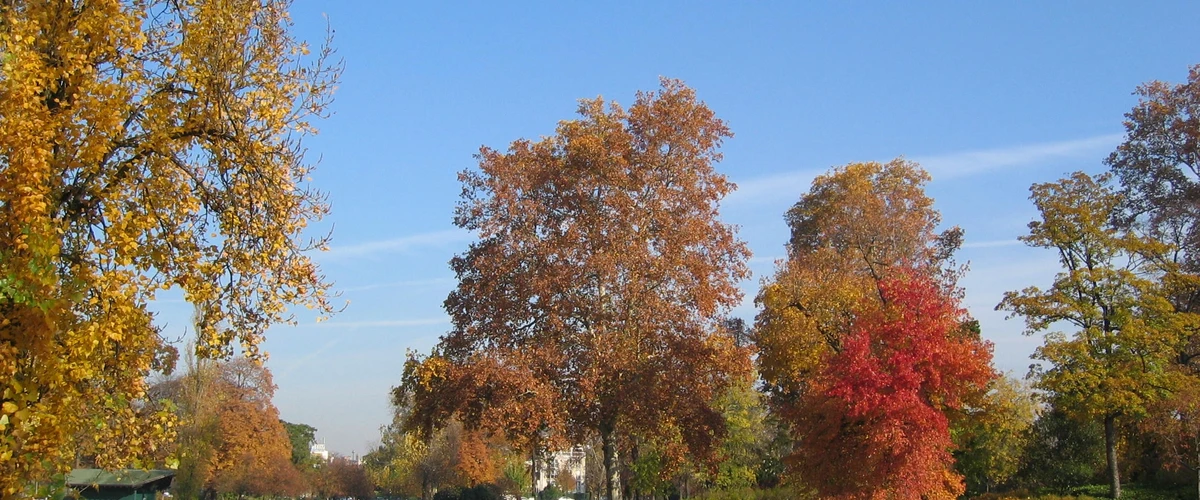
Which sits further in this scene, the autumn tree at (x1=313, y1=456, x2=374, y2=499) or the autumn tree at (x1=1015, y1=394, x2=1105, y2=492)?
the autumn tree at (x1=313, y1=456, x2=374, y2=499)

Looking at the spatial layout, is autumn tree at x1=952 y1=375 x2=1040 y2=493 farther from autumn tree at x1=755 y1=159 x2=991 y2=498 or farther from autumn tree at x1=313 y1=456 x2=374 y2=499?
autumn tree at x1=313 y1=456 x2=374 y2=499

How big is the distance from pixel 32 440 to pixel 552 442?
54.5 feet

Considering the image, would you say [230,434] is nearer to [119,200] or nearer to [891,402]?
[891,402]

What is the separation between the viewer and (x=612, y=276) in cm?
2511

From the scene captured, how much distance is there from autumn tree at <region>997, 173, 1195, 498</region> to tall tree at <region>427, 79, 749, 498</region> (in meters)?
13.5

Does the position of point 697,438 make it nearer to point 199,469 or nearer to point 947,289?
point 947,289

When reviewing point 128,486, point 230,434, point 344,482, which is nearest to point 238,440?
point 230,434

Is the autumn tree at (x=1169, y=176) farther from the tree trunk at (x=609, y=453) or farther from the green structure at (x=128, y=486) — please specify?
the green structure at (x=128, y=486)

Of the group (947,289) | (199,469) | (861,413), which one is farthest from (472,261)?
(199,469)

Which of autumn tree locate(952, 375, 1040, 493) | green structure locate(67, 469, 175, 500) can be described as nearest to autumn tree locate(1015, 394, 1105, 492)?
autumn tree locate(952, 375, 1040, 493)

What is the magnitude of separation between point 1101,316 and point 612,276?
18802mm

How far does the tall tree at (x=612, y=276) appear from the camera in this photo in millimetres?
25016

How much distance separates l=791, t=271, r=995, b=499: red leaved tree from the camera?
24.6m

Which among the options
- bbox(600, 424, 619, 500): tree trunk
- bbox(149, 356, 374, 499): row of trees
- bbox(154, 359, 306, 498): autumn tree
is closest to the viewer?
bbox(600, 424, 619, 500): tree trunk
